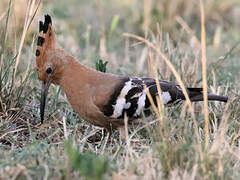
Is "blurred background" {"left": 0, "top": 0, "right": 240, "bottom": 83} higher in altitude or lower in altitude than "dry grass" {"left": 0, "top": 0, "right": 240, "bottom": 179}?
higher

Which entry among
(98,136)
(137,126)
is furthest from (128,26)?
(137,126)

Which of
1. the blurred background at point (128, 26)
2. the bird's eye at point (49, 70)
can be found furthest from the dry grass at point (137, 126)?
the bird's eye at point (49, 70)

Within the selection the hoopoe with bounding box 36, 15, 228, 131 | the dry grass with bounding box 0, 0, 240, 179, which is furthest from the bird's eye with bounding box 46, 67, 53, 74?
the dry grass with bounding box 0, 0, 240, 179

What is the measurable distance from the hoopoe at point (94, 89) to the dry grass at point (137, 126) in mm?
135

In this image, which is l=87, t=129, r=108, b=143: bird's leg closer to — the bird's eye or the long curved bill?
the long curved bill

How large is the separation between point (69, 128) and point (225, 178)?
1339 millimetres

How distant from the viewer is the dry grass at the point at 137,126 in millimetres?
2373

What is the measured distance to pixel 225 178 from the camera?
2365mm

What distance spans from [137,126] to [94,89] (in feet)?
1.30

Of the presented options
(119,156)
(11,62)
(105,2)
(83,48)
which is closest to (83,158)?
(119,156)

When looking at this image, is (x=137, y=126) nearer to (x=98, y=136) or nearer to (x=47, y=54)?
(x=98, y=136)

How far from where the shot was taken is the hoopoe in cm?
316

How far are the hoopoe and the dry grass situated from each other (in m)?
0.14

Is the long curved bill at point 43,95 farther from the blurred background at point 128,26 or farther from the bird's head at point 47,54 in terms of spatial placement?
the blurred background at point 128,26
